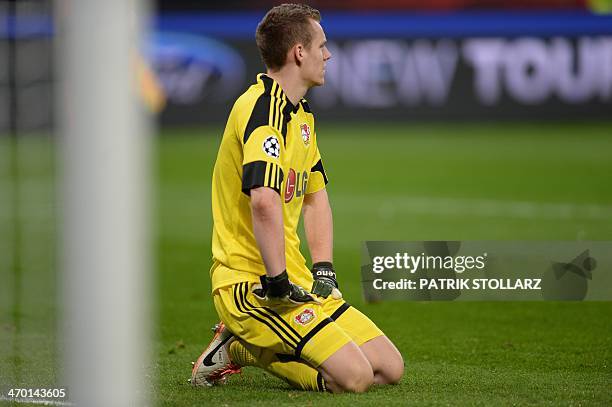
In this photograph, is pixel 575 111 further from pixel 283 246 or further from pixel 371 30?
pixel 283 246

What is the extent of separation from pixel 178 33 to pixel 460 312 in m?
14.7

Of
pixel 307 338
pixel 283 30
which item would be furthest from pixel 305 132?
pixel 307 338

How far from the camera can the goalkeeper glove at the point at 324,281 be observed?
507cm

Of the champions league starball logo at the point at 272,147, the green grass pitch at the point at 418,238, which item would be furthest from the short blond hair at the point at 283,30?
the green grass pitch at the point at 418,238

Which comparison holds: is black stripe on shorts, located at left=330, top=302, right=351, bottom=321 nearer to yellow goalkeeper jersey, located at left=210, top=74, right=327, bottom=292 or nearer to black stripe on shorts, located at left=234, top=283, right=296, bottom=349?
yellow goalkeeper jersey, located at left=210, top=74, right=327, bottom=292

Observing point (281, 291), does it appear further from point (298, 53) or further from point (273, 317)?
point (298, 53)

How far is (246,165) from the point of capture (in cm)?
470

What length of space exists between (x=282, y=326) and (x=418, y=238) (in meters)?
5.87

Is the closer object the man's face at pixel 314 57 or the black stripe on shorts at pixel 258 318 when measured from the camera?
the black stripe on shorts at pixel 258 318

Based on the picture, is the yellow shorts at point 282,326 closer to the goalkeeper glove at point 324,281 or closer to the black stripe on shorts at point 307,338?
the black stripe on shorts at point 307,338

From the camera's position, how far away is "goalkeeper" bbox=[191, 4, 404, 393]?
4.70 m

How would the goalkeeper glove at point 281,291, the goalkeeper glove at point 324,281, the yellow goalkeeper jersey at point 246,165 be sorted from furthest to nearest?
the goalkeeper glove at point 324,281
the yellow goalkeeper jersey at point 246,165
the goalkeeper glove at point 281,291

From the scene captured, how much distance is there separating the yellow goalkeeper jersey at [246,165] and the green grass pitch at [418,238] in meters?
0.55

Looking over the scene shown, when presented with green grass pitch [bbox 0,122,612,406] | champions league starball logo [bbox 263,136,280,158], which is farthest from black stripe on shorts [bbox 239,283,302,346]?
champions league starball logo [bbox 263,136,280,158]
